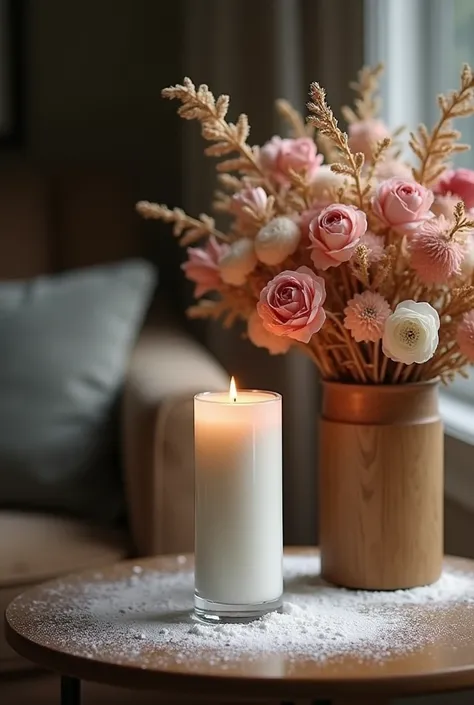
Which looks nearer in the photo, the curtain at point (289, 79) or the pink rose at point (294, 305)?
the pink rose at point (294, 305)

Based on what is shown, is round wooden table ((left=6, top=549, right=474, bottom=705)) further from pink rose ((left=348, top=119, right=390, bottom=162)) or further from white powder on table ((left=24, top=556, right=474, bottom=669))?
pink rose ((left=348, top=119, right=390, bottom=162))

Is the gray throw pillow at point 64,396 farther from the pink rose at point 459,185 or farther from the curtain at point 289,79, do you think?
the pink rose at point 459,185

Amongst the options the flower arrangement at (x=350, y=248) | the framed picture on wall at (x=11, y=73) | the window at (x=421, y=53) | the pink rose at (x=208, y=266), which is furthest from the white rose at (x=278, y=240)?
the framed picture on wall at (x=11, y=73)

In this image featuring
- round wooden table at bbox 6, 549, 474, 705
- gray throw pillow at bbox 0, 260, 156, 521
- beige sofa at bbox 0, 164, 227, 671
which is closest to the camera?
round wooden table at bbox 6, 549, 474, 705

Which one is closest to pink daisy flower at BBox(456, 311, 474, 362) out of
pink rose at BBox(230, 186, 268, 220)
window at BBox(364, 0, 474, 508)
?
pink rose at BBox(230, 186, 268, 220)

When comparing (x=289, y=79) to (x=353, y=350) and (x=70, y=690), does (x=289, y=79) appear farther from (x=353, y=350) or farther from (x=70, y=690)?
(x=70, y=690)

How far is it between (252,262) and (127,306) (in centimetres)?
79

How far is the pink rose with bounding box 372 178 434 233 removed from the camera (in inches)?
40.9

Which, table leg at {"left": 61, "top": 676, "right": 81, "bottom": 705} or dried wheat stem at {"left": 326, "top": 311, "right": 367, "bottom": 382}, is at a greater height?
dried wheat stem at {"left": 326, "top": 311, "right": 367, "bottom": 382}

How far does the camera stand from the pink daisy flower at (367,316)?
1031mm

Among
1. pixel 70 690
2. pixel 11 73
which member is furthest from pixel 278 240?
pixel 11 73

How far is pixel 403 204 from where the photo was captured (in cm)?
104

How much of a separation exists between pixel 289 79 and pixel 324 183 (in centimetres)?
82

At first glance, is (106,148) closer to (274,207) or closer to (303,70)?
(303,70)
